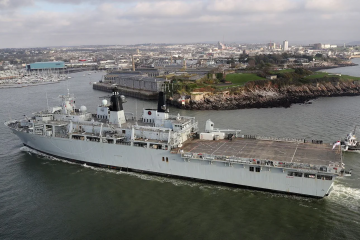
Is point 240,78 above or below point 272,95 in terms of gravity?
above

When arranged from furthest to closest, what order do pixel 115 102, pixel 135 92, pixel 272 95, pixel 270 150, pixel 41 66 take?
1. pixel 41 66
2. pixel 135 92
3. pixel 272 95
4. pixel 115 102
5. pixel 270 150

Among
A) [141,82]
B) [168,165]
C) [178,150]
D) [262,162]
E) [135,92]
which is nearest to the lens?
[262,162]

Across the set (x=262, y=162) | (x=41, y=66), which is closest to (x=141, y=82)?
(x=262, y=162)

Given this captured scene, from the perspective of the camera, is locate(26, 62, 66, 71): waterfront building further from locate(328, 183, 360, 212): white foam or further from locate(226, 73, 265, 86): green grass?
locate(328, 183, 360, 212): white foam

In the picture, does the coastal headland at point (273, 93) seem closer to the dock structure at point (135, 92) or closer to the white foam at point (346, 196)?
the dock structure at point (135, 92)

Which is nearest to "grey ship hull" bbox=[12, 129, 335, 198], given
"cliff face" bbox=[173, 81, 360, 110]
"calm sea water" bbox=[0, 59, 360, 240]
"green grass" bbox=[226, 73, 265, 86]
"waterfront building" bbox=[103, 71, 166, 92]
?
"calm sea water" bbox=[0, 59, 360, 240]

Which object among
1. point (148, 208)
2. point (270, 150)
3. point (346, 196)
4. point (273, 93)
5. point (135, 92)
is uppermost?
point (270, 150)

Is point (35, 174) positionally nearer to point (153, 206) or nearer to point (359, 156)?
point (153, 206)

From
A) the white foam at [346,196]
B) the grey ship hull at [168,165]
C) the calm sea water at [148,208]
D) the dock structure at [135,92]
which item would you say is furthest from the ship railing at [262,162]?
the dock structure at [135,92]

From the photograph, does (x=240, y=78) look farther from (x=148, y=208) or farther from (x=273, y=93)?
(x=148, y=208)
